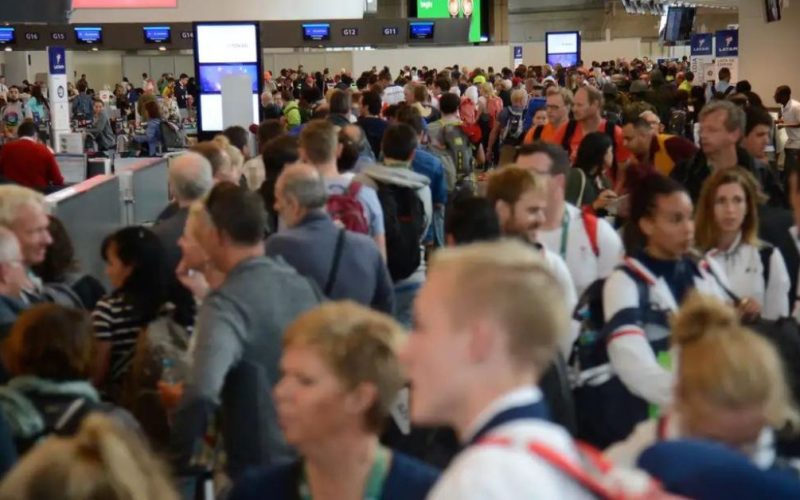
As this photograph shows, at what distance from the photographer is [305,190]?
504 cm

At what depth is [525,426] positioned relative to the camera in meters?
1.74

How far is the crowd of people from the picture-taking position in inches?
71.5

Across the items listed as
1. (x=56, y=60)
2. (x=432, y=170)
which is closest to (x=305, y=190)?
(x=432, y=170)

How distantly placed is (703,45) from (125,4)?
15929mm

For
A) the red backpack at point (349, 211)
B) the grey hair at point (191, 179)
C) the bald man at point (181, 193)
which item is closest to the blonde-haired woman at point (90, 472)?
the bald man at point (181, 193)

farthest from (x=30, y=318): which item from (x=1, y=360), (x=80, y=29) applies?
(x=80, y=29)

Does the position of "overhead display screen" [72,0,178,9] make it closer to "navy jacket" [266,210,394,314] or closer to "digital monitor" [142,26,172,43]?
"digital monitor" [142,26,172,43]

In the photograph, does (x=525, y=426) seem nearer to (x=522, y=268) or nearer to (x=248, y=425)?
(x=522, y=268)

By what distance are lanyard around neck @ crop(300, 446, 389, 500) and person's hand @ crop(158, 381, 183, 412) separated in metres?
1.56

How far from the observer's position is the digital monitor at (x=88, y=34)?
3189 cm

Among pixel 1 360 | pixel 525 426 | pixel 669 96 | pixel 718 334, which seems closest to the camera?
pixel 525 426

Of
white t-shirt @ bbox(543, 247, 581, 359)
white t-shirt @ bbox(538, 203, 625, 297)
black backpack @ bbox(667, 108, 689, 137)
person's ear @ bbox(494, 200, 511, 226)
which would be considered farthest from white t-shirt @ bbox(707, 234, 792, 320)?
black backpack @ bbox(667, 108, 689, 137)

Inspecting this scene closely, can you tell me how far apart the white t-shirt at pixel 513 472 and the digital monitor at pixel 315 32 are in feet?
104

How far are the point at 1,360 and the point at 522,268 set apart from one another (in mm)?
2673
